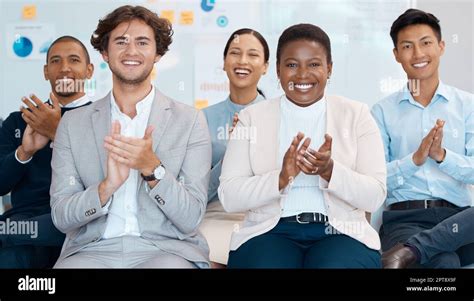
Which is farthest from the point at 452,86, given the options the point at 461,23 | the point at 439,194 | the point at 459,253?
the point at 459,253

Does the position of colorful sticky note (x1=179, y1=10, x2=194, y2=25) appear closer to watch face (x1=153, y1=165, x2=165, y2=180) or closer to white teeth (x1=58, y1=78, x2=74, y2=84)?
white teeth (x1=58, y1=78, x2=74, y2=84)

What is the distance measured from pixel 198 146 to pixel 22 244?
2.89 feet

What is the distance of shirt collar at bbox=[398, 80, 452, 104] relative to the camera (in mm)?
3018

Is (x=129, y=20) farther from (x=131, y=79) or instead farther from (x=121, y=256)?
(x=121, y=256)

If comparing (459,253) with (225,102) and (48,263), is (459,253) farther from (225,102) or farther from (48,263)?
(48,263)

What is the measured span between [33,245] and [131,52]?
3.04 ft

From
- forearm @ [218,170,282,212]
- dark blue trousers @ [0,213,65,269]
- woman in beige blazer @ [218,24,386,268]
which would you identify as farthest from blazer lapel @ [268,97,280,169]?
dark blue trousers @ [0,213,65,269]

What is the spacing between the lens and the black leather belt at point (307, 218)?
260cm

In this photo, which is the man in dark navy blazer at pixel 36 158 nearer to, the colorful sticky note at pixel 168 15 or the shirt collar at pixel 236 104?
the colorful sticky note at pixel 168 15

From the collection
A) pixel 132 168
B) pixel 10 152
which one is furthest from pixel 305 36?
pixel 10 152

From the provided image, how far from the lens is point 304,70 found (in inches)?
106

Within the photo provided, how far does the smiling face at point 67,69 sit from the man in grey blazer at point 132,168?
264mm

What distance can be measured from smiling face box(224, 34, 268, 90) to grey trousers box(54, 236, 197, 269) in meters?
0.87

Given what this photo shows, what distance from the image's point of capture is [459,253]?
2873 millimetres
